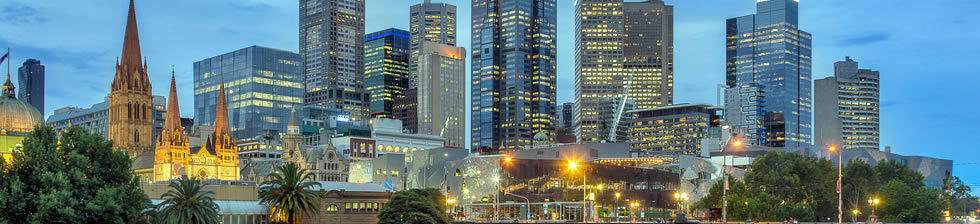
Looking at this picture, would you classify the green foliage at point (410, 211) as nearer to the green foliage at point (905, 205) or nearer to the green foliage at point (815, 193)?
the green foliage at point (815, 193)

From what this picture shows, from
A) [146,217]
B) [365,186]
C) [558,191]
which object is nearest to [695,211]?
[558,191]

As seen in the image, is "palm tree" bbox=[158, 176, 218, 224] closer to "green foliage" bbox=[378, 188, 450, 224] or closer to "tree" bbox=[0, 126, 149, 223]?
"tree" bbox=[0, 126, 149, 223]

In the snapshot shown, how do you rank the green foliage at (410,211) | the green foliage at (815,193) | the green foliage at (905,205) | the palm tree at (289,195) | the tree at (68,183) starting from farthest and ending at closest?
the green foliage at (905,205)
the green foliage at (815,193)
the green foliage at (410,211)
the palm tree at (289,195)
the tree at (68,183)

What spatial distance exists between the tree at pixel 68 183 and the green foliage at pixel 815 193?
293 feet

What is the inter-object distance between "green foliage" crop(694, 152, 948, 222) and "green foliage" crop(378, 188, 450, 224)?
2135 inches

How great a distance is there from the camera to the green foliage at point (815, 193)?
486ft

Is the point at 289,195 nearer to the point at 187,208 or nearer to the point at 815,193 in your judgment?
the point at 187,208

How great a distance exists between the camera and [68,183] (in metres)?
94.5

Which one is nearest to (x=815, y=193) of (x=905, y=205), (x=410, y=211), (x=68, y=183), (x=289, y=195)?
(x=905, y=205)

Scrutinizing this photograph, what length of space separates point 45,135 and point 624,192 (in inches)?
4030

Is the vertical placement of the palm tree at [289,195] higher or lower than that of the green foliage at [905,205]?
higher

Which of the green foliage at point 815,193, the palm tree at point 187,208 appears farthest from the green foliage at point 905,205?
the palm tree at point 187,208

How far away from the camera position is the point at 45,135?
10031 cm

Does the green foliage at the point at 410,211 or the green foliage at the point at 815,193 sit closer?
the green foliage at the point at 410,211
